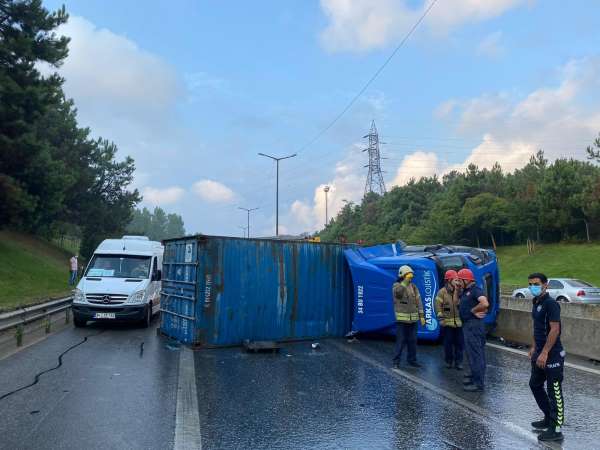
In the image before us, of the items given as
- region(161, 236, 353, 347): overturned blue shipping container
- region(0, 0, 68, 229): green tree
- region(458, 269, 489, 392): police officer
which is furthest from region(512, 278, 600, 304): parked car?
region(0, 0, 68, 229): green tree

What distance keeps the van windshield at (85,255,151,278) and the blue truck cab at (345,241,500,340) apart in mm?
5534

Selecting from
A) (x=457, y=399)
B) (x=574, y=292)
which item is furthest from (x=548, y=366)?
(x=574, y=292)

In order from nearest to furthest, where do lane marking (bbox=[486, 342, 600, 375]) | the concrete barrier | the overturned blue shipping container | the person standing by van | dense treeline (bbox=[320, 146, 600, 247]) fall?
lane marking (bbox=[486, 342, 600, 375]), the concrete barrier, the overturned blue shipping container, the person standing by van, dense treeline (bbox=[320, 146, 600, 247])

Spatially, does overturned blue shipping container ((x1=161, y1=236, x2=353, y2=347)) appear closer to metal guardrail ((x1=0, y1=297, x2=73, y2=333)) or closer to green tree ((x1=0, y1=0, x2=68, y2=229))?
metal guardrail ((x1=0, y1=297, x2=73, y2=333))

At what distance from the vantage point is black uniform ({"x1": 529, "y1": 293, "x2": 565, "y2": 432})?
5312 millimetres

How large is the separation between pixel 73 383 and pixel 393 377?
464cm

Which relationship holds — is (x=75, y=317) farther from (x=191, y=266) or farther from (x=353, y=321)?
(x=353, y=321)

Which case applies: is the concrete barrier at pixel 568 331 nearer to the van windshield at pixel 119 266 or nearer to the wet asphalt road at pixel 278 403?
the wet asphalt road at pixel 278 403

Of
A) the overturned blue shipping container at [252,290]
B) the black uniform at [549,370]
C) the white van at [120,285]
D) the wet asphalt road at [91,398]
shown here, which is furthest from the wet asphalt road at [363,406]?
the white van at [120,285]

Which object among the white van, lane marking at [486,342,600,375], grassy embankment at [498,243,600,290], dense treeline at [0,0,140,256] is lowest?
lane marking at [486,342,600,375]

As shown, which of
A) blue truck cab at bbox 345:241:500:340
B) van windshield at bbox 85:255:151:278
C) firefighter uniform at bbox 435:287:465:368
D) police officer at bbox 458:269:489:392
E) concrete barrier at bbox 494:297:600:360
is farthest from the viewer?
van windshield at bbox 85:255:151:278

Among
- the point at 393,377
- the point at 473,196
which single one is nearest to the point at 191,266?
the point at 393,377

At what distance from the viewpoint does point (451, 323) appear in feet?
A: 29.1

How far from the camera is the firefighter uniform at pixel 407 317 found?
8.80 meters
